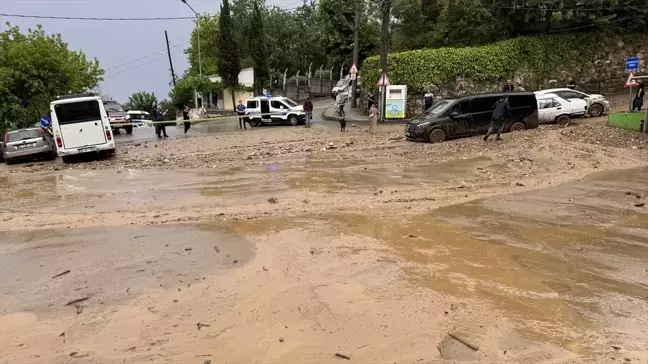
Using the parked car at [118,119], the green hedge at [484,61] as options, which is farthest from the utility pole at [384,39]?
the parked car at [118,119]

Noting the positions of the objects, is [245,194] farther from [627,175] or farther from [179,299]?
[627,175]

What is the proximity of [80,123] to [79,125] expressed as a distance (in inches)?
3.5

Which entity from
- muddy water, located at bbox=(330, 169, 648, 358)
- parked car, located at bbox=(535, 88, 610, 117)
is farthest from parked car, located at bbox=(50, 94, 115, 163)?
parked car, located at bbox=(535, 88, 610, 117)

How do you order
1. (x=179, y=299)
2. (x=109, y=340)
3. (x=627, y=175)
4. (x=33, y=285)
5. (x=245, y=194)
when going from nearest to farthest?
(x=109, y=340), (x=179, y=299), (x=33, y=285), (x=245, y=194), (x=627, y=175)

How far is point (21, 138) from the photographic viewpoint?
18.0m

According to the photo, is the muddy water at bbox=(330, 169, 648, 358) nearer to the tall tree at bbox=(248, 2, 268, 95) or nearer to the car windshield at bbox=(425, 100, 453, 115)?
Result: the car windshield at bbox=(425, 100, 453, 115)

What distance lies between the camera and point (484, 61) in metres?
27.7

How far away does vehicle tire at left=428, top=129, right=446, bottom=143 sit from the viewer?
667 inches

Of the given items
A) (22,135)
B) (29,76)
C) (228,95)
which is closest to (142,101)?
(228,95)

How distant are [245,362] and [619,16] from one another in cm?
3137

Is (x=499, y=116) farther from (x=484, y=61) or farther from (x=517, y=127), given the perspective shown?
(x=484, y=61)

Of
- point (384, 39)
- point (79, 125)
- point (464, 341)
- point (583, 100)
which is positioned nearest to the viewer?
point (464, 341)

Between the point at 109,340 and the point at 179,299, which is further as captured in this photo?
the point at 179,299

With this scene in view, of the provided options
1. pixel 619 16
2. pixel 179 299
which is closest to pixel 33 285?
pixel 179 299
